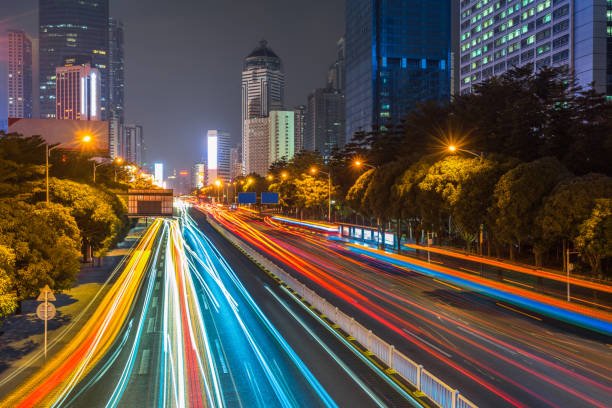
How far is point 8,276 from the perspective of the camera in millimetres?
18094

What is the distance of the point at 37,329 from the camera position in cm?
2302

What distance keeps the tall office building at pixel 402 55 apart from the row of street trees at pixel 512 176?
10102 cm

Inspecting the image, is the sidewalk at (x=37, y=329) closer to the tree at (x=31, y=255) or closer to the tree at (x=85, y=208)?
A: the tree at (x=31, y=255)

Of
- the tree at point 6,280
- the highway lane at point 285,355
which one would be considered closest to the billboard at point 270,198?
the highway lane at point 285,355

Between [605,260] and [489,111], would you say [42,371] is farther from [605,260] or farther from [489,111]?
[489,111]

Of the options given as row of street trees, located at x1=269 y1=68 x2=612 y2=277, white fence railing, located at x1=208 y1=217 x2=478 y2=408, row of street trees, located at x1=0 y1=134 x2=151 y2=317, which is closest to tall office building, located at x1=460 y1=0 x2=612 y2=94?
row of street trees, located at x1=269 y1=68 x2=612 y2=277

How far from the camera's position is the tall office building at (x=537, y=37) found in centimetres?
10325

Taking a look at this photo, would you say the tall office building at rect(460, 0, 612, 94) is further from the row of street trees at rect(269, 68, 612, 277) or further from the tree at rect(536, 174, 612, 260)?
the tree at rect(536, 174, 612, 260)

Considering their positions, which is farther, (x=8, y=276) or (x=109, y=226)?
(x=109, y=226)

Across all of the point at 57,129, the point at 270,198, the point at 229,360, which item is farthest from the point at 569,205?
the point at 57,129

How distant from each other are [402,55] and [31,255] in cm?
16345

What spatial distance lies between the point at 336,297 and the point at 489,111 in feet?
112

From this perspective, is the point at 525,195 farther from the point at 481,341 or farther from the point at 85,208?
the point at 85,208

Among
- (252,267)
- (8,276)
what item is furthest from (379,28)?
(8,276)
